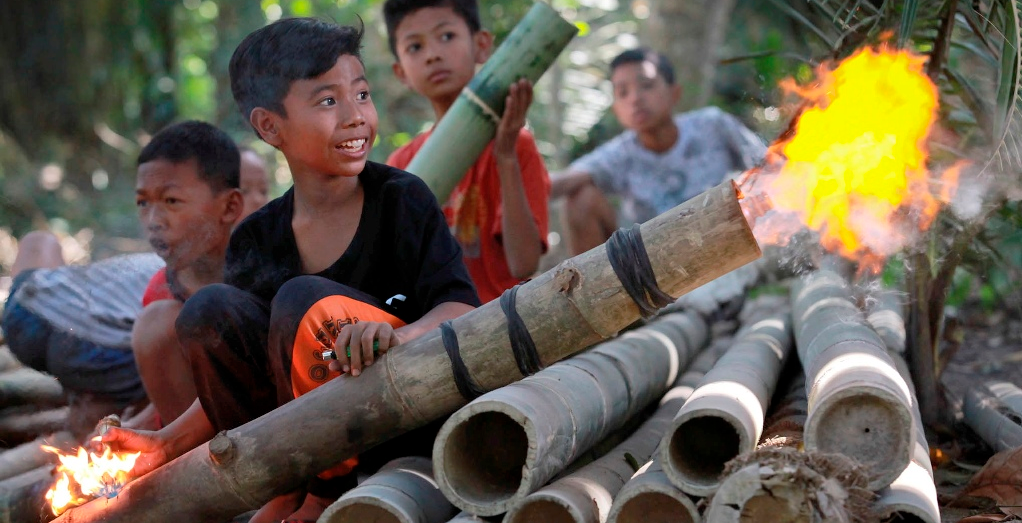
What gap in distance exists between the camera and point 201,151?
11.9 feet

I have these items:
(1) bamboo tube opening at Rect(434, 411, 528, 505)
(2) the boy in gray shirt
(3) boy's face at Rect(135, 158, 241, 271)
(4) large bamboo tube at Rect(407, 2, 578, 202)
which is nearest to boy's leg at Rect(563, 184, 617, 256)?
(2) the boy in gray shirt

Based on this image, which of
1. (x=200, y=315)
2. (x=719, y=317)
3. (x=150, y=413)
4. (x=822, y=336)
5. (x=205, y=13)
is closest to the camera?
(x=200, y=315)

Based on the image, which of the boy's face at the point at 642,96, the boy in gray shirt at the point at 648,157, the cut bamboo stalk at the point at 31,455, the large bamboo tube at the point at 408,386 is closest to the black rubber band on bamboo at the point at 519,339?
the large bamboo tube at the point at 408,386

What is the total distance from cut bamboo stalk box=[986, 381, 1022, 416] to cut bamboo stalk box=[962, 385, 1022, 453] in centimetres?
1

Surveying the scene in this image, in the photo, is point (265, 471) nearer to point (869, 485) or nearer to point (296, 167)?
point (296, 167)

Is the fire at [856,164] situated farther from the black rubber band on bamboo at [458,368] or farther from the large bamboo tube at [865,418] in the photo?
the black rubber band on bamboo at [458,368]

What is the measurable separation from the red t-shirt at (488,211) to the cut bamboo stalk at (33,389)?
1.68 meters

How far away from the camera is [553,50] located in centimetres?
404

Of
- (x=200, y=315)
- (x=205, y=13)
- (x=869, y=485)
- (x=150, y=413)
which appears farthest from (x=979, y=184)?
(x=205, y=13)

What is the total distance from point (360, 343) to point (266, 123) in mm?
849

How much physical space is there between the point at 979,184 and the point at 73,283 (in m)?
3.25

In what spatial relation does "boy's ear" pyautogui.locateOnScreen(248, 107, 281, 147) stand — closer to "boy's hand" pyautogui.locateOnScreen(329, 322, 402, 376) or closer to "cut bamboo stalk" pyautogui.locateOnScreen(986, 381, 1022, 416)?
"boy's hand" pyautogui.locateOnScreen(329, 322, 402, 376)

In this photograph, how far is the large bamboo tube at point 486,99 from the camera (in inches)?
155

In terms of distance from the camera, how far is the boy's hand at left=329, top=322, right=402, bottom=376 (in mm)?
2537
